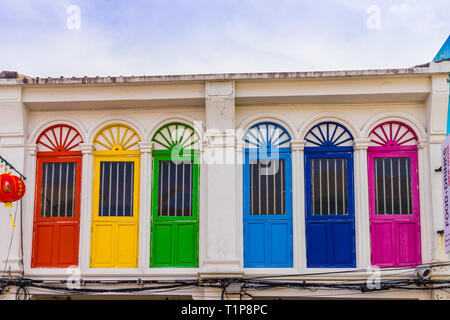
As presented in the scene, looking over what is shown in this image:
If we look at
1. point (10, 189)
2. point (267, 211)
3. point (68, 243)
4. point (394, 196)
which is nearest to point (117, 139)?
point (68, 243)

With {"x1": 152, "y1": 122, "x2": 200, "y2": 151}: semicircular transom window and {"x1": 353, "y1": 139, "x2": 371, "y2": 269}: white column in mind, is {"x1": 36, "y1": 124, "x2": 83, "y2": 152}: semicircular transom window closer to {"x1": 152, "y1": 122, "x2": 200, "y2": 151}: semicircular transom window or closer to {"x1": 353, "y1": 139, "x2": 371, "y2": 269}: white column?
{"x1": 152, "y1": 122, "x2": 200, "y2": 151}: semicircular transom window

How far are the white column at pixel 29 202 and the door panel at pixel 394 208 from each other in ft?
20.2

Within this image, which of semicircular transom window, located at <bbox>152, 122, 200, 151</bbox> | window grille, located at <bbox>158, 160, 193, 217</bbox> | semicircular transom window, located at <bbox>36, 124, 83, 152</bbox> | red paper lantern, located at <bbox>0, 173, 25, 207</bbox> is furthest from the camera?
semicircular transom window, located at <bbox>36, 124, 83, 152</bbox>

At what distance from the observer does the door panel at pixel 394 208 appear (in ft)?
41.3

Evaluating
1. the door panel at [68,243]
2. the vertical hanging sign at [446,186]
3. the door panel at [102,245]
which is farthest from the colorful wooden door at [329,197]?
the door panel at [68,243]

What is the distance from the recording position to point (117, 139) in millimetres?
13289

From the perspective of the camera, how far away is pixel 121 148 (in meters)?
13.2

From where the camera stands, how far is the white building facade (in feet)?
41.0

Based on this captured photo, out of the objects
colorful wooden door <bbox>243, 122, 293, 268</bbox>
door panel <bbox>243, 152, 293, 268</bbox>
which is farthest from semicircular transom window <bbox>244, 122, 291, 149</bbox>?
door panel <bbox>243, 152, 293, 268</bbox>

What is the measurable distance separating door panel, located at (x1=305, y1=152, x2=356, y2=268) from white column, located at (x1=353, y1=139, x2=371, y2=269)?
95 mm

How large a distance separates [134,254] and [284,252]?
2.70 metres

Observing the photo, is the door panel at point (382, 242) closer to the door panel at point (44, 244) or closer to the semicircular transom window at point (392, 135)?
the semicircular transom window at point (392, 135)
